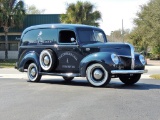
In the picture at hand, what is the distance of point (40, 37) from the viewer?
1396cm

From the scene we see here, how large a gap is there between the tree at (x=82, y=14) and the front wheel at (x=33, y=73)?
26.3 metres

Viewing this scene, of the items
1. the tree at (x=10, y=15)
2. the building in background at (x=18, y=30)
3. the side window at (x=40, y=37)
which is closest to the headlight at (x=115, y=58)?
the side window at (x=40, y=37)

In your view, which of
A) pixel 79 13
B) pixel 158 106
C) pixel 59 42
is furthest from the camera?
pixel 79 13

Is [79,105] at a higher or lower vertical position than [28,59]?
lower

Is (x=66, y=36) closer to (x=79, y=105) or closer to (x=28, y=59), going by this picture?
(x=28, y=59)

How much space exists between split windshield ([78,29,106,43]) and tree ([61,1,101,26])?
86.5ft

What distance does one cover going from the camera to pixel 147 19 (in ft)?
153

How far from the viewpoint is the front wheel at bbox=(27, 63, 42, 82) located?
13.8m

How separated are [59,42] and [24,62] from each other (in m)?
2.15

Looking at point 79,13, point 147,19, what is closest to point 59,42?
point 79,13

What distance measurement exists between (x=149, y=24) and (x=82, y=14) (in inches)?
459

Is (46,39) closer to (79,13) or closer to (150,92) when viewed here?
(150,92)

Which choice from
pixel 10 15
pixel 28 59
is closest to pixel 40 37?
pixel 28 59

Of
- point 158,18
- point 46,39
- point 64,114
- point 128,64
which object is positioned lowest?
point 64,114
